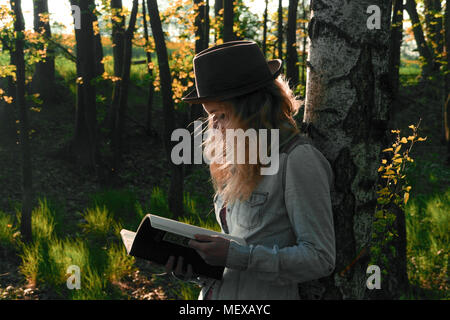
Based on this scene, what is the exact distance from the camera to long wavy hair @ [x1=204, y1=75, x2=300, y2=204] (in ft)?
5.53

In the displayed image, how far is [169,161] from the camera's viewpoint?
709cm

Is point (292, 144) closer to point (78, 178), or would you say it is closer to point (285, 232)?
point (285, 232)

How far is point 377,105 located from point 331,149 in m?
0.27

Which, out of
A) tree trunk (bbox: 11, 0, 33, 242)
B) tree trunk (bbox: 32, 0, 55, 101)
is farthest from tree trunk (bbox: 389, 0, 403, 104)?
tree trunk (bbox: 32, 0, 55, 101)

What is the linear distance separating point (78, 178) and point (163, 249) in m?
8.10

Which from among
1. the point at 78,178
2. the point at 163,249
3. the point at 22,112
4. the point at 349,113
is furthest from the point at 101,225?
the point at 349,113

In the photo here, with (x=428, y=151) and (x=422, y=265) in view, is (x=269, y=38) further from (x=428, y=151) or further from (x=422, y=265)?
(x=422, y=265)

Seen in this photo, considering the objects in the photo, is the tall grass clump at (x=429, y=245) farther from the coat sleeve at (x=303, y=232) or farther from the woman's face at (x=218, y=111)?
the woman's face at (x=218, y=111)

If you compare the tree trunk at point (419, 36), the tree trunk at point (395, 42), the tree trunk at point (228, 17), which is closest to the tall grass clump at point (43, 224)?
the tree trunk at point (228, 17)

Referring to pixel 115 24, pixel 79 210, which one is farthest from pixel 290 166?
pixel 115 24

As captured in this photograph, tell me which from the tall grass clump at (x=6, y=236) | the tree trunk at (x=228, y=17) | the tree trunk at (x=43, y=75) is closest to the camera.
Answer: the tall grass clump at (x=6, y=236)

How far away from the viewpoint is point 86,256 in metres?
4.80

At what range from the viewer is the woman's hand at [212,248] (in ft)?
5.24

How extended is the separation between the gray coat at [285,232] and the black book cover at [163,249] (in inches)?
4.4
